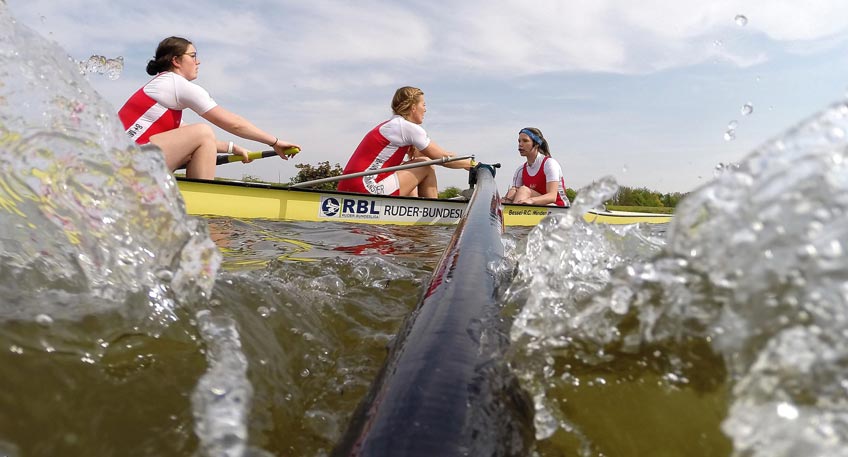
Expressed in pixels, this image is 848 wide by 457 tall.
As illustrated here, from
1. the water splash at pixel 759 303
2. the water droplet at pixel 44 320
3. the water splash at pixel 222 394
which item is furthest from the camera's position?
the water droplet at pixel 44 320

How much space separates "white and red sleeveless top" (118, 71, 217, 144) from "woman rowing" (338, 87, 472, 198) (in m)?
1.98

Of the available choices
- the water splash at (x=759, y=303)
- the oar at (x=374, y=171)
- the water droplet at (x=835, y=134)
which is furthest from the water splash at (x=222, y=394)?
the oar at (x=374, y=171)

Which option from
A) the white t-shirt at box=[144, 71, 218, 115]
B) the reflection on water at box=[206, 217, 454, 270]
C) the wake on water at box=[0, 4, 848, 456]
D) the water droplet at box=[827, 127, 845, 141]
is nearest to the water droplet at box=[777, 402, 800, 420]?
the wake on water at box=[0, 4, 848, 456]

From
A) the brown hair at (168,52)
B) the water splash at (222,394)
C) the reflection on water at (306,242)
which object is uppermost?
the brown hair at (168,52)

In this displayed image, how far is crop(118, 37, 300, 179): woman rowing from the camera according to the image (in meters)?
4.33

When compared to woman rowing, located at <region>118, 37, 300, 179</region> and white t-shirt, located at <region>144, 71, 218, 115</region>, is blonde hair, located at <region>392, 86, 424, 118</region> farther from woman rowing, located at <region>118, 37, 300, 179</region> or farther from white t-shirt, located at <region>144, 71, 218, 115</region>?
white t-shirt, located at <region>144, 71, 218, 115</region>

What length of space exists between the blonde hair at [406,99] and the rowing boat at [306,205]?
1.00 metres

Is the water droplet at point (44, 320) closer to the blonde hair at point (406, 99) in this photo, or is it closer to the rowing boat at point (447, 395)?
the rowing boat at point (447, 395)

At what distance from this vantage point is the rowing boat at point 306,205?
441cm

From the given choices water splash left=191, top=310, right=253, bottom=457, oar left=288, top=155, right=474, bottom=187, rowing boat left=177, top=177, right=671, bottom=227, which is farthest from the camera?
oar left=288, top=155, right=474, bottom=187

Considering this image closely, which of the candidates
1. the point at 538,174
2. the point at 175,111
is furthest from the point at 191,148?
the point at 538,174

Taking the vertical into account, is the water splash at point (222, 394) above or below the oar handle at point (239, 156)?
below

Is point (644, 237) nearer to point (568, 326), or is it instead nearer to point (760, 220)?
point (568, 326)

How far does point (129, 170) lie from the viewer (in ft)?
4.23
